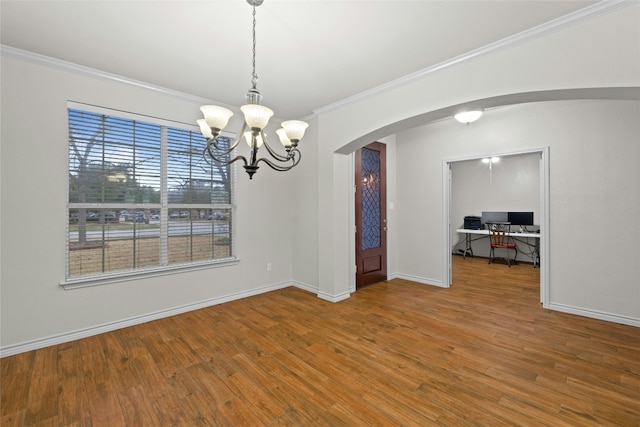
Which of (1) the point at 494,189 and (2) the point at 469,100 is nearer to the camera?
(2) the point at 469,100

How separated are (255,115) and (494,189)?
749cm

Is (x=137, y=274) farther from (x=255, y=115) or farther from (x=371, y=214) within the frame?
(x=371, y=214)

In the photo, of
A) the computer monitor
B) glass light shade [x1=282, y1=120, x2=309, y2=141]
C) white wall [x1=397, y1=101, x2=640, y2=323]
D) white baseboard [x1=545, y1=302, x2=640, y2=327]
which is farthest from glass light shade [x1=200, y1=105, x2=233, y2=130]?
the computer monitor

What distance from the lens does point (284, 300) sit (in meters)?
4.06

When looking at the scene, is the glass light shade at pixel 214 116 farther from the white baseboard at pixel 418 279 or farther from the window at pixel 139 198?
the white baseboard at pixel 418 279

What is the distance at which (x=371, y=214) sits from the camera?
193 inches

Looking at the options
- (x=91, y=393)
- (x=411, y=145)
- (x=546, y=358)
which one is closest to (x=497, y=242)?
(x=411, y=145)

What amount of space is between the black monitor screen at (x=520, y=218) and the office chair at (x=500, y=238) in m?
0.19

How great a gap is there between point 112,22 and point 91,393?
2835 millimetres

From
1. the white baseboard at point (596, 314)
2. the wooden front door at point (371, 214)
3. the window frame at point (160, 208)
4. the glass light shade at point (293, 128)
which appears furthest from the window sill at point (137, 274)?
the white baseboard at point (596, 314)

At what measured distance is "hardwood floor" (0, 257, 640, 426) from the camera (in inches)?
72.2

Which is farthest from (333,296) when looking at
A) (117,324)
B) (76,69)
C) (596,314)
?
(76,69)

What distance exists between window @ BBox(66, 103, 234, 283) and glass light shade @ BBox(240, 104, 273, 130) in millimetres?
2123

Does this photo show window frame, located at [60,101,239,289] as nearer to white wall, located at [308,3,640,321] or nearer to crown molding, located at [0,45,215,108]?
crown molding, located at [0,45,215,108]
